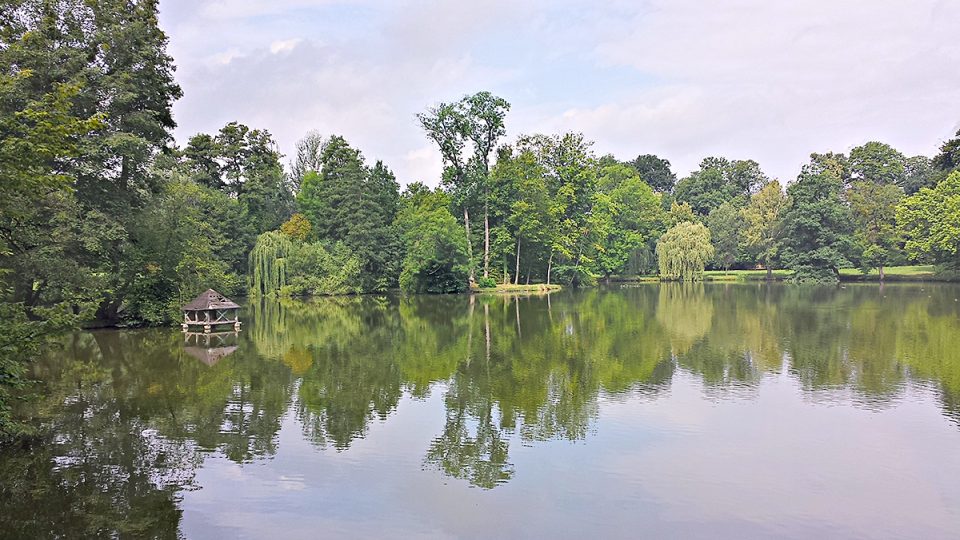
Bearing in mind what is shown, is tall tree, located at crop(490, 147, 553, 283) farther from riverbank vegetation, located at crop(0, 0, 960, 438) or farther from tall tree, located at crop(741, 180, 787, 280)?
tall tree, located at crop(741, 180, 787, 280)

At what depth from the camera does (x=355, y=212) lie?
4694 centimetres

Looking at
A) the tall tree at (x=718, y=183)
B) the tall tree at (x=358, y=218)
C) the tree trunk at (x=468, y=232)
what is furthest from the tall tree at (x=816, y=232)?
the tall tree at (x=358, y=218)

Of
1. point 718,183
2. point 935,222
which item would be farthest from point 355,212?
point 718,183

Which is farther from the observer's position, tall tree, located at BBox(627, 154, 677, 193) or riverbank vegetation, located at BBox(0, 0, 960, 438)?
tall tree, located at BBox(627, 154, 677, 193)

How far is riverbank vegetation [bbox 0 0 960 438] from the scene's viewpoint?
20547 millimetres

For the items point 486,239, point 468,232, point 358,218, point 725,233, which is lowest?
point 486,239

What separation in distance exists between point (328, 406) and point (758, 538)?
26.2 ft

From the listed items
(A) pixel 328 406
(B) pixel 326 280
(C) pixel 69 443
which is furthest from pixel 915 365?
(B) pixel 326 280

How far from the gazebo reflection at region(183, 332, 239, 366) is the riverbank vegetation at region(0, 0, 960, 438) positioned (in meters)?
3.04

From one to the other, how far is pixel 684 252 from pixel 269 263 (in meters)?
34.3

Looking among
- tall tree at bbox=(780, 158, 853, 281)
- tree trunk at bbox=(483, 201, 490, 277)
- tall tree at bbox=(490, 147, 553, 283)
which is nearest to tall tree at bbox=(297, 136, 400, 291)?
tree trunk at bbox=(483, 201, 490, 277)

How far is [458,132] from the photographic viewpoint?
49656mm

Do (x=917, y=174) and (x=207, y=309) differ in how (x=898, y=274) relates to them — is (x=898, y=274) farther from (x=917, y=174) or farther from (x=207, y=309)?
(x=207, y=309)

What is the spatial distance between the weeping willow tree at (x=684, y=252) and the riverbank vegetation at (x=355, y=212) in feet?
0.44
